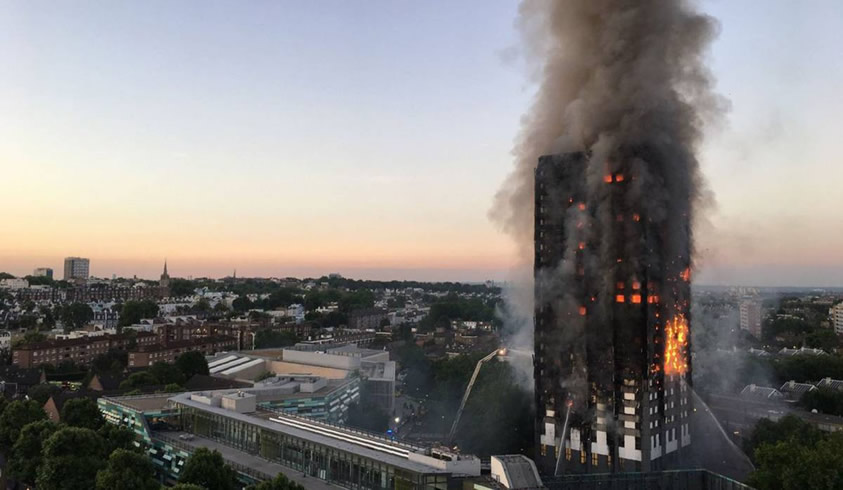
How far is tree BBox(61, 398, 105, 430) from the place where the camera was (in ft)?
148

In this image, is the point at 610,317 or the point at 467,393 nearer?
the point at 610,317

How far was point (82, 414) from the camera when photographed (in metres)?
45.6

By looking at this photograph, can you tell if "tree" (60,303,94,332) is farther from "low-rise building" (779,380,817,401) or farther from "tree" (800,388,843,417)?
"tree" (800,388,843,417)

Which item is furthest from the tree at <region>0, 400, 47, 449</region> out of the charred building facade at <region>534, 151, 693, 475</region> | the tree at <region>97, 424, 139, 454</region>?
the charred building facade at <region>534, 151, 693, 475</region>

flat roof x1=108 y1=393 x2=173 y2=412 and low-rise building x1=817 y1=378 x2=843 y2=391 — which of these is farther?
low-rise building x1=817 y1=378 x2=843 y2=391

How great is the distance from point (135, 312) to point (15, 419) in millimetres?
100445

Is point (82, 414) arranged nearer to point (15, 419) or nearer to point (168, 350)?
point (15, 419)

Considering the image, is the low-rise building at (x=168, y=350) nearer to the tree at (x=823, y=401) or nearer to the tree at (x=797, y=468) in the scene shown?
the tree at (x=823, y=401)

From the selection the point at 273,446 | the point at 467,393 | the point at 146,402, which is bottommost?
the point at 467,393

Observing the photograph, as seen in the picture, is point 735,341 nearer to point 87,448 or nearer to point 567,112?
point 567,112

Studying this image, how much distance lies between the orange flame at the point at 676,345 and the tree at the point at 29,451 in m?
39.7

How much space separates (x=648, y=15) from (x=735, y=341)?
8212cm

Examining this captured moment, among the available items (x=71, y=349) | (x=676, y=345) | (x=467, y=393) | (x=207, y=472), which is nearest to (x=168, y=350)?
(x=71, y=349)

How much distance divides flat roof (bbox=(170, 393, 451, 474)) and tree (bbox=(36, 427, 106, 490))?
23.6 feet
